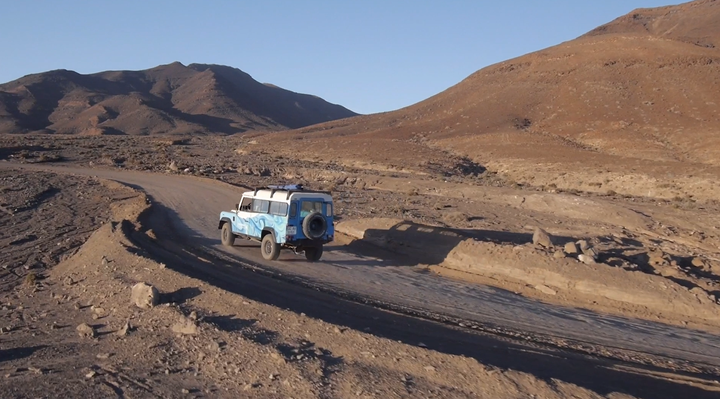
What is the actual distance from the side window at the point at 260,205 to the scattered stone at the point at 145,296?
693cm

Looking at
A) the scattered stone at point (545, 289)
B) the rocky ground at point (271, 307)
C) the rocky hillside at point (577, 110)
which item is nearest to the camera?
the rocky ground at point (271, 307)

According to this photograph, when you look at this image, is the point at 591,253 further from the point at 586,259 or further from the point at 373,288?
the point at 373,288

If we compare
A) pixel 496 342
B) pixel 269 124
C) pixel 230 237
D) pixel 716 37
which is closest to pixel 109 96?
pixel 269 124

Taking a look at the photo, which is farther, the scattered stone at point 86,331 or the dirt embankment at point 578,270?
the dirt embankment at point 578,270

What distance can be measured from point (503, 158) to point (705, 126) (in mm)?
24529

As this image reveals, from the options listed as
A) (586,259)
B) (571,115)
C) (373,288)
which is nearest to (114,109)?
(571,115)

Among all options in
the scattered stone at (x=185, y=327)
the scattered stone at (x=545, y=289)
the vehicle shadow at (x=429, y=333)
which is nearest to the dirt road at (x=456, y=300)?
the vehicle shadow at (x=429, y=333)

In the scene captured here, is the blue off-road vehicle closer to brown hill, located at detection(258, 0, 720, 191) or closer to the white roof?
the white roof

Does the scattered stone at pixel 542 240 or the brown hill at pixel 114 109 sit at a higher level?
the brown hill at pixel 114 109

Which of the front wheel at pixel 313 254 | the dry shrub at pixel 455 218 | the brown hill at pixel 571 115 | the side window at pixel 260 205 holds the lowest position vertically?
the dry shrub at pixel 455 218

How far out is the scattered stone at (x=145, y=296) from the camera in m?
11.1

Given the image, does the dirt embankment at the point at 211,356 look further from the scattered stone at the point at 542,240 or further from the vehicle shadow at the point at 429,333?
the scattered stone at the point at 542,240

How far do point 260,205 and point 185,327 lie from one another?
876 centimetres

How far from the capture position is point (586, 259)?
18.4m
